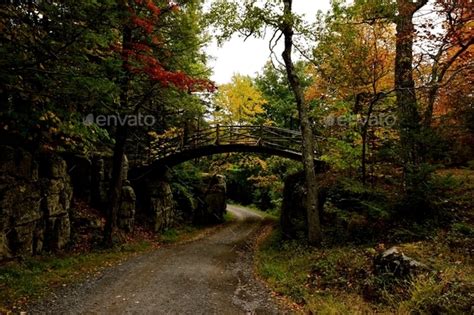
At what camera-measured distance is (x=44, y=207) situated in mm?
10016

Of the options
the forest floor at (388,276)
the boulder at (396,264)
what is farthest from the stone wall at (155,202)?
the boulder at (396,264)

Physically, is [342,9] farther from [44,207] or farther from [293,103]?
[293,103]

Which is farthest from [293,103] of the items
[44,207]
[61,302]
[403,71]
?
[61,302]

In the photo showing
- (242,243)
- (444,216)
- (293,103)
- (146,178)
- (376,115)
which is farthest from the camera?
(293,103)

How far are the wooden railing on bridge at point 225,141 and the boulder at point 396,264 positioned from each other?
8397mm

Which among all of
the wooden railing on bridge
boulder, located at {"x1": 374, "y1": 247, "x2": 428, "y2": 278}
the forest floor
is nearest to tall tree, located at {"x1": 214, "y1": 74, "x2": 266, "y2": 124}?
the wooden railing on bridge

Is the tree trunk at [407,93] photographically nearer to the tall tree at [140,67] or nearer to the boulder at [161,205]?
the tall tree at [140,67]

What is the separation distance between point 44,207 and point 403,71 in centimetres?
1226

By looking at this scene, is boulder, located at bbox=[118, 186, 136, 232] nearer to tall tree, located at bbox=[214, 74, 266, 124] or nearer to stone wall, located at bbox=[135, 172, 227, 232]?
stone wall, located at bbox=[135, 172, 227, 232]

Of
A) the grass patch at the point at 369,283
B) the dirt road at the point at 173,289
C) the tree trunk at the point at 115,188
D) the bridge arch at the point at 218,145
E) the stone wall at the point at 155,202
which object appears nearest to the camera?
the grass patch at the point at 369,283

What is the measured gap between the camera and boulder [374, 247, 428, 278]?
6.17 meters

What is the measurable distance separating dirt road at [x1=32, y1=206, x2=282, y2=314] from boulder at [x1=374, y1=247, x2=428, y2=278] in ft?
7.92

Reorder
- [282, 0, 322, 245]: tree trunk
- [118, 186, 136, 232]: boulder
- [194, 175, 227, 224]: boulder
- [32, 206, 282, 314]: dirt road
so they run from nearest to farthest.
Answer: [32, 206, 282, 314]: dirt road < [282, 0, 322, 245]: tree trunk < [118, 186, 136, 232]: boulder < [194, 175, 227, 224]: boulder

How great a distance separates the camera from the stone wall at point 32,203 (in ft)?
28.5
